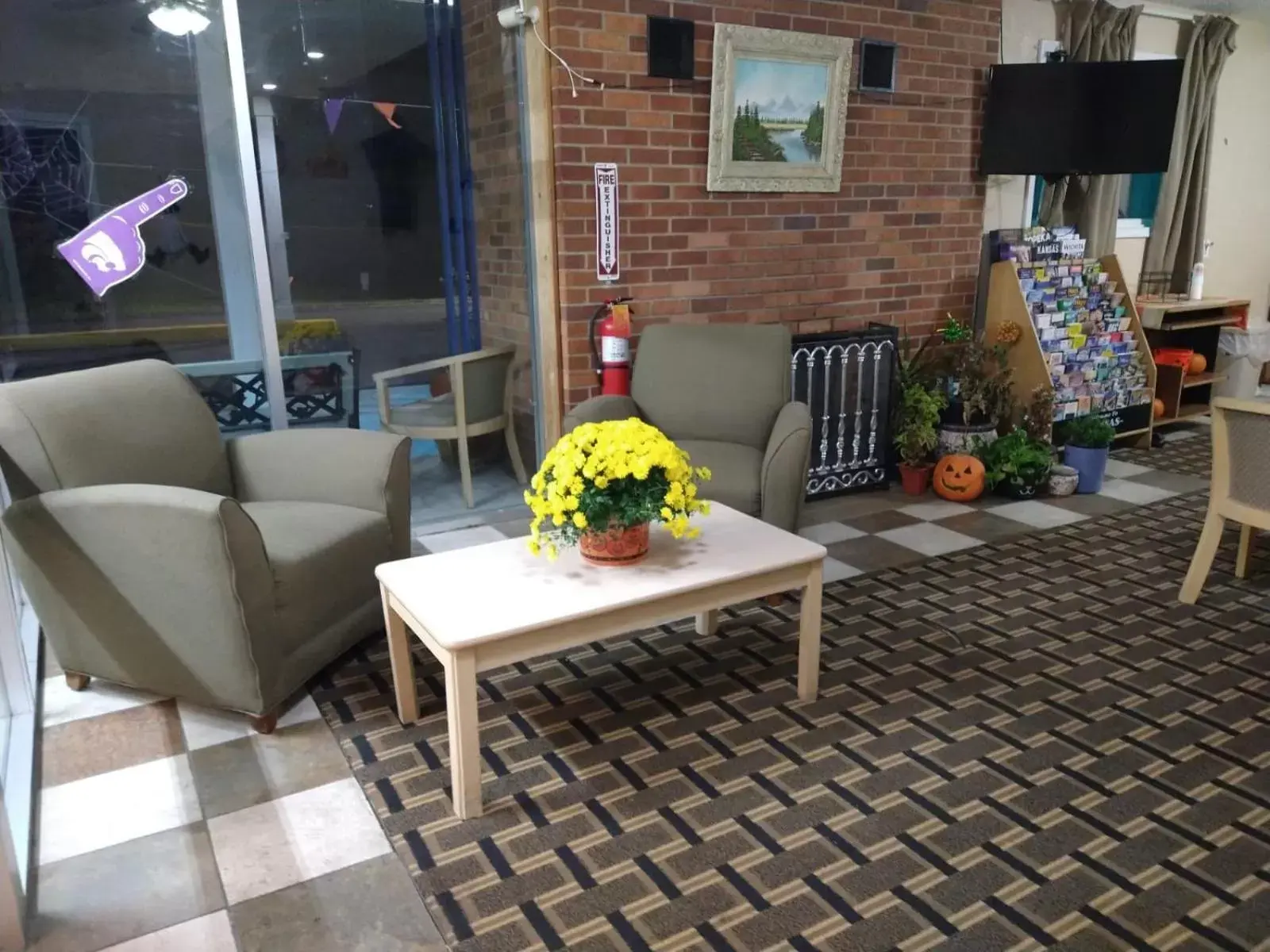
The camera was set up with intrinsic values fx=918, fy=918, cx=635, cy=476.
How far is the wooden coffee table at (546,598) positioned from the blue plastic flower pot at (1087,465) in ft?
7.64

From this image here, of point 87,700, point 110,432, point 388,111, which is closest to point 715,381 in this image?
point 388,111

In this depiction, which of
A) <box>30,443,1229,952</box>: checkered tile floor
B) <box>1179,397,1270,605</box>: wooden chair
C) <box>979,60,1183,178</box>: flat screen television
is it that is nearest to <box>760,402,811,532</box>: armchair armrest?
<box>30,443,1229,952</box>: checkered tile floor

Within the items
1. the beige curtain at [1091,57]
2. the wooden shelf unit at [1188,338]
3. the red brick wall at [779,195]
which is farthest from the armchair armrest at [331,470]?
the wooden shelf unit at [1188,338]

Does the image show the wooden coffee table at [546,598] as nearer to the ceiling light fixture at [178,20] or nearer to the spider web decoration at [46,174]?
the spider web decoration at [46,174]

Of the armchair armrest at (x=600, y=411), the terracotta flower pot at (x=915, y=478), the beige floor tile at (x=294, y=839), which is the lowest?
the beige floor tile at (x=294, y=839)

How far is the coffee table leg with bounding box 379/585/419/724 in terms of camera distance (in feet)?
7.53

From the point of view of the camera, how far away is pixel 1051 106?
4246mm

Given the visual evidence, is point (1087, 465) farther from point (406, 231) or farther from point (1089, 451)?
point (406, 231)

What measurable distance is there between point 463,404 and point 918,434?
2035 mm

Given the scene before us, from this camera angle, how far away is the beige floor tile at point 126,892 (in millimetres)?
1677

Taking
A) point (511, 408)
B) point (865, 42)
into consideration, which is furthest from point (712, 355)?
point (865, 42)

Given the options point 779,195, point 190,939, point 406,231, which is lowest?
point 190,939

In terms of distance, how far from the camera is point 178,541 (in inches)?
83.4

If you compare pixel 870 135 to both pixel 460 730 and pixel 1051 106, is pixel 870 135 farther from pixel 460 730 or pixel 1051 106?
pixel 460 730
